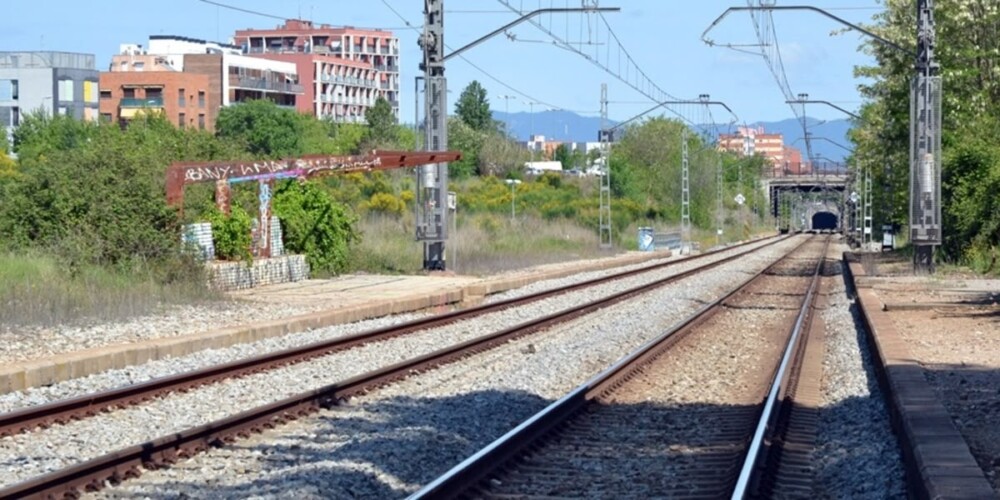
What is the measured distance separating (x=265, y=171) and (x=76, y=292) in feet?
33.3

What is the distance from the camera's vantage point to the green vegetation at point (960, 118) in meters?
41.7

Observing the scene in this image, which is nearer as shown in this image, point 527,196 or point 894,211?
point 894,211

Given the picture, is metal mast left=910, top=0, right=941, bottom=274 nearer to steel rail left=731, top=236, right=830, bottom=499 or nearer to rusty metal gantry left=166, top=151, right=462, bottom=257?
steel rail left=731, top=236, right=830, bottom=499

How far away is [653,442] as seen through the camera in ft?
42.3

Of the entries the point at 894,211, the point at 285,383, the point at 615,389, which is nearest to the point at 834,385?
the point at 615,389

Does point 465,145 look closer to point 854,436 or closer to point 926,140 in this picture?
point 926,140

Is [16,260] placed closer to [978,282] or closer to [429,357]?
[429,357]

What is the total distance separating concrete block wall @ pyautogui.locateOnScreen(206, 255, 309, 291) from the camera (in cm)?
3142

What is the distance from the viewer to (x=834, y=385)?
58.1 ft

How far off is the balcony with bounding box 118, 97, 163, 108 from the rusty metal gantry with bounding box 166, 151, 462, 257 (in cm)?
8783

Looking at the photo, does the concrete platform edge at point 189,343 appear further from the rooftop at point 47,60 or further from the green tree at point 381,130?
the rooftop at point 47,60

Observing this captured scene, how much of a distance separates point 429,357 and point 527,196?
72.2 metres

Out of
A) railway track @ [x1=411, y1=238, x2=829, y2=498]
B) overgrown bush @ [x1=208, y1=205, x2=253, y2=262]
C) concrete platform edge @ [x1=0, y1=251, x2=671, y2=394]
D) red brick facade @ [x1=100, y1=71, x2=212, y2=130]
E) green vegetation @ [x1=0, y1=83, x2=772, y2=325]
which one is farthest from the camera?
red brick facade @ [x1=100, y1=71, x2=212, y2=130]

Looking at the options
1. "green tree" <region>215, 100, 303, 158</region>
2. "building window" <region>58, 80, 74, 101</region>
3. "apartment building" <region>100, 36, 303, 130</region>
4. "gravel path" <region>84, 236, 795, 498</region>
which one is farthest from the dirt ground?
"building window" <region>58, 80, 74, 101</region>
